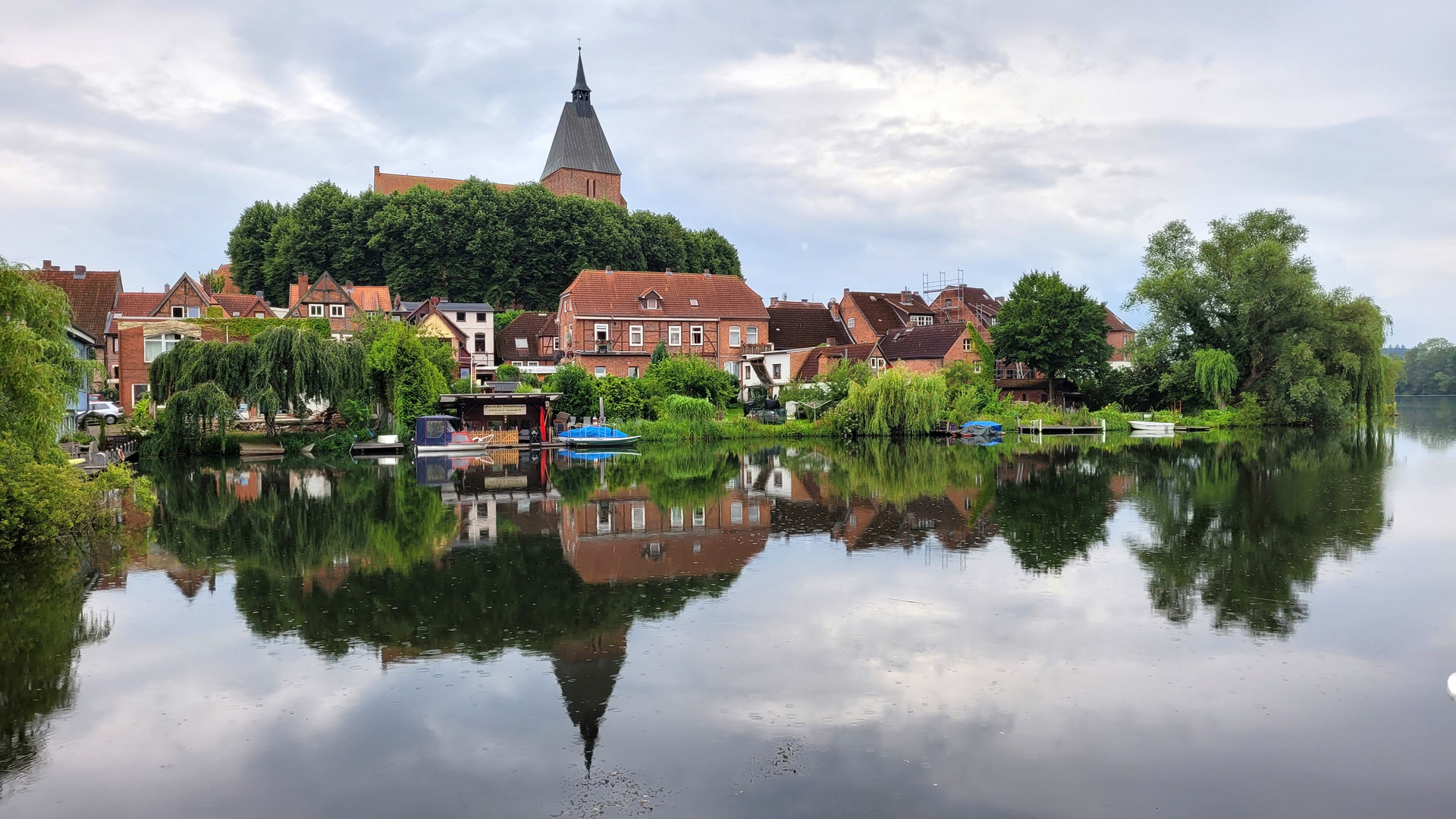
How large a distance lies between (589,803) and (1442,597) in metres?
12.5

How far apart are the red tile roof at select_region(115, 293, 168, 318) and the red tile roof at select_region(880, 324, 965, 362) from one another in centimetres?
4670

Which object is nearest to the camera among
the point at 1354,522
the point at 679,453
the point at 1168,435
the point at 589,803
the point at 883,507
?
the point at 589,803

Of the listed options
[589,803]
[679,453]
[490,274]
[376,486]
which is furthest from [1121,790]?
[490,274]

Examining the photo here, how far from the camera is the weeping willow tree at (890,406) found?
50219 millimetres

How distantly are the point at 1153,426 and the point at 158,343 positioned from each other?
178 ft

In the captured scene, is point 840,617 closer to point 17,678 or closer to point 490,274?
point 17,678

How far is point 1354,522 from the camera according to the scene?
762 inches

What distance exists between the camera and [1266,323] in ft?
182

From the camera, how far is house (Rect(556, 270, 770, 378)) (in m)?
58.6

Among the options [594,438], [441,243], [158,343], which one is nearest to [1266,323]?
[594,438]

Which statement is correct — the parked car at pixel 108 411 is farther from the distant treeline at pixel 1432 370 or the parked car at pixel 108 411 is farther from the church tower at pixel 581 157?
the distant treeline at pixel 1432 370

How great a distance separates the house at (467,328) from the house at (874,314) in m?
25.3

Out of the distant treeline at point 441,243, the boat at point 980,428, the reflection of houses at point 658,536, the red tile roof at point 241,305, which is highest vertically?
the distant treeline at point 441,243

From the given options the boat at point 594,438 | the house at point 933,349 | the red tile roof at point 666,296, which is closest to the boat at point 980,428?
the house at point 933,349
